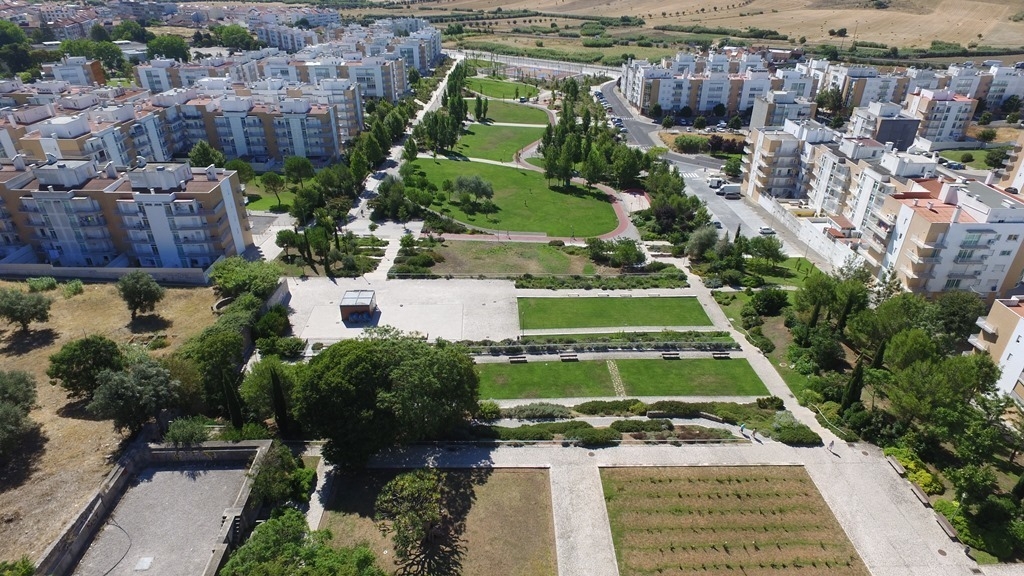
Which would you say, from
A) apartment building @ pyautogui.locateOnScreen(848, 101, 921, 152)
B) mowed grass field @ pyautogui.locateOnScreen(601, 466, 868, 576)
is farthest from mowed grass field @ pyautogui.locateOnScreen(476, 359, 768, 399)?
apartment building @ pyautogui.locateOnScreen(848, 101, 921, 152)

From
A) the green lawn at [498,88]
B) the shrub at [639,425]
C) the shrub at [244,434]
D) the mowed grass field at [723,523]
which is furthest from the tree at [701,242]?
the green lawn at [498,88]

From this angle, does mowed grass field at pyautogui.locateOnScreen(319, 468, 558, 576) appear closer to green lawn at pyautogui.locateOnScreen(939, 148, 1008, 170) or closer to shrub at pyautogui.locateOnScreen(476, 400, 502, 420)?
shrub at pyautogui.locateOnScreen(476, 400, 502, 420)

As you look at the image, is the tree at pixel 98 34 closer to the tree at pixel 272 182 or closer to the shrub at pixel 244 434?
the tree at pixel 272 182

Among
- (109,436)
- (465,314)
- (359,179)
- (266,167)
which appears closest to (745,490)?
(465,314)

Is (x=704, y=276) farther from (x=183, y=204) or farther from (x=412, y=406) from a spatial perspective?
(x=183, y=204)

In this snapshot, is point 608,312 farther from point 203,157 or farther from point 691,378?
point 203,157

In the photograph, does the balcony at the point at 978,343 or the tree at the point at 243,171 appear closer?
the balcony at the point at 978,343
